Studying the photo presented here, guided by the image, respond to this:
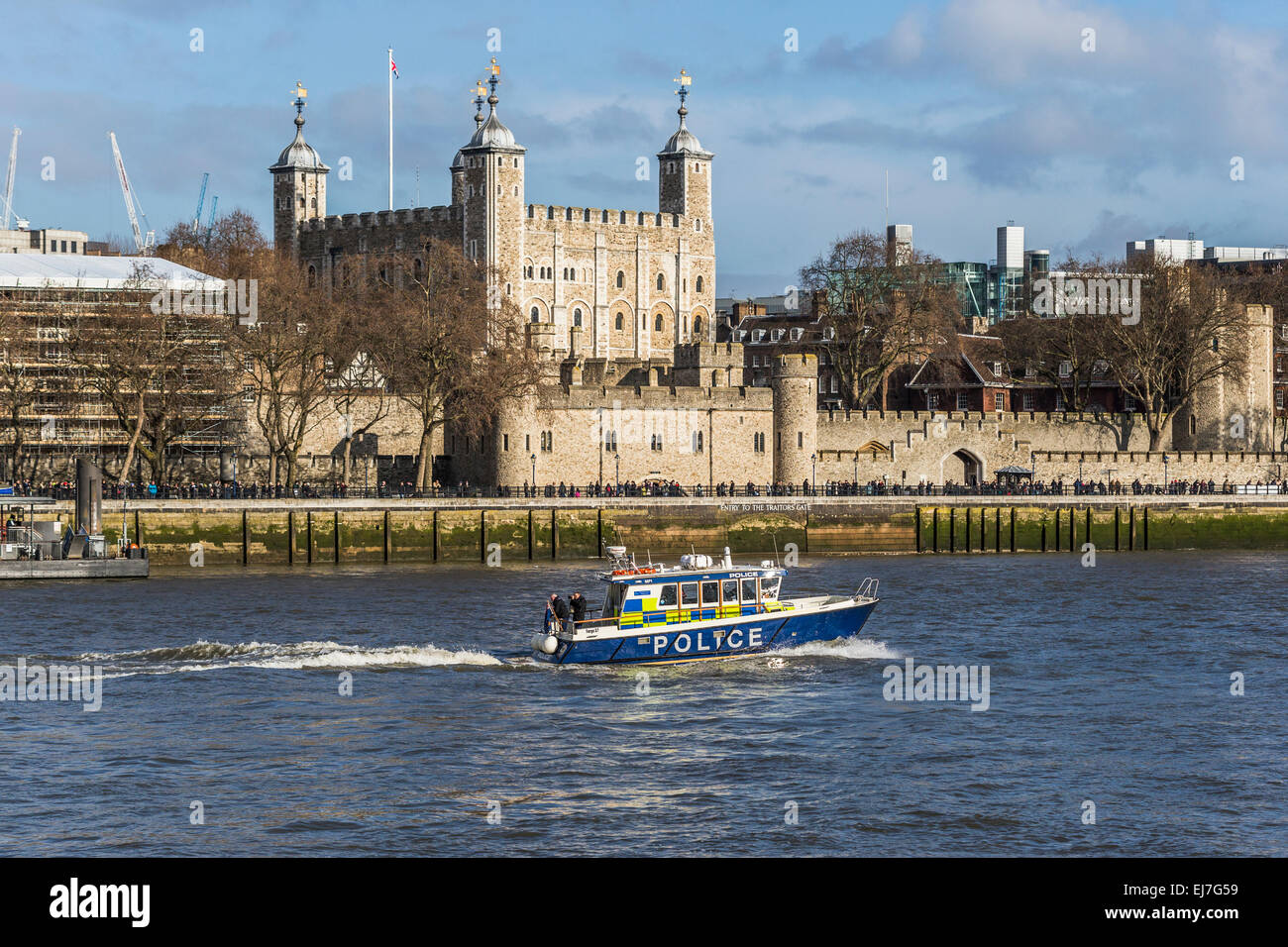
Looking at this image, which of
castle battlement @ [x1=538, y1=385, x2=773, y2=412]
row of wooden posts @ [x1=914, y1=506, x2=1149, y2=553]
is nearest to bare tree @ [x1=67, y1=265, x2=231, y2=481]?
castle battlement @ [x1=538, y1=385, x2=773, y2=412]

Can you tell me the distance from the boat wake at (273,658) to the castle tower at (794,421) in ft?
145

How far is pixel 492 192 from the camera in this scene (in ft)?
336

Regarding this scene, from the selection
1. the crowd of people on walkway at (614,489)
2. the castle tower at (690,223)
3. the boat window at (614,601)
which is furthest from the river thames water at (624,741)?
the castle tower at (690,223)

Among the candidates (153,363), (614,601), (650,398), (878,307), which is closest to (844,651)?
(614,601)

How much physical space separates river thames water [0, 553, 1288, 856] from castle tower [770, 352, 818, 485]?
107 ft

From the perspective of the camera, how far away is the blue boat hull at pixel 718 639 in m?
38.6

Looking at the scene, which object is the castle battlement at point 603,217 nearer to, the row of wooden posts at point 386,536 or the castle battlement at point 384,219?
the castle battlement at point 384,219

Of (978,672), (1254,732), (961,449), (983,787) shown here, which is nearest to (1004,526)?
(961,449)

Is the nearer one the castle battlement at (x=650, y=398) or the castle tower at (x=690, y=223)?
the castle battlement at (x=650, y=398)

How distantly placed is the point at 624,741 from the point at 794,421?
53.6 metres

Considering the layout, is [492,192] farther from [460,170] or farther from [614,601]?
[614,601]

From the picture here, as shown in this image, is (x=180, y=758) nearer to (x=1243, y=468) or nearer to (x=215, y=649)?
(x=215, y=649)

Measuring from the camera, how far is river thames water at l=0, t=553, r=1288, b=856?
24.8 metres
